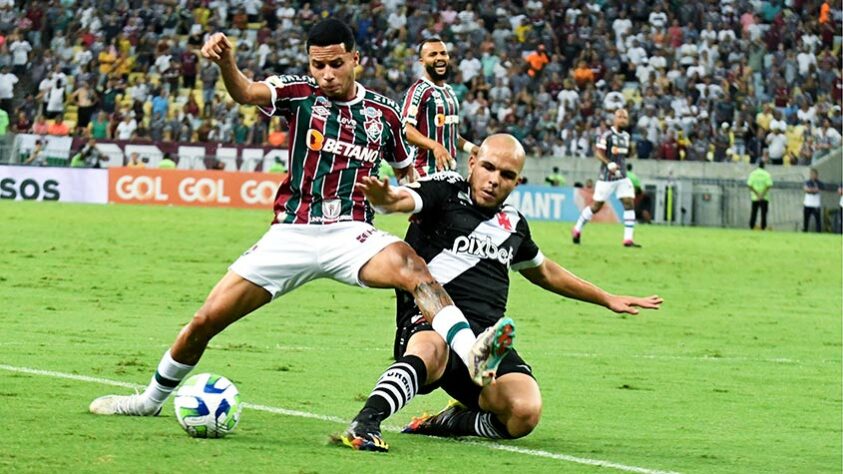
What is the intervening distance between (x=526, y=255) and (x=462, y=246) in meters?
0.48

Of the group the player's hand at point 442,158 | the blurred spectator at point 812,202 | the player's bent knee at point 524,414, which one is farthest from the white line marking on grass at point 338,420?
the blurred spectator at point 812,202

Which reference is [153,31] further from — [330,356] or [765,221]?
[330,356]

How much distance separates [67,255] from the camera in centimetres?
2142

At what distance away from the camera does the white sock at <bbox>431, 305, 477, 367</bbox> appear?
24.8 feet

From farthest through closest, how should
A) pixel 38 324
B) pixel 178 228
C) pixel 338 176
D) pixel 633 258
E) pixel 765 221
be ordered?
pixel 765 221
pixel 178 228
pixel 633 258
pixel 38 324
pixel 338 176

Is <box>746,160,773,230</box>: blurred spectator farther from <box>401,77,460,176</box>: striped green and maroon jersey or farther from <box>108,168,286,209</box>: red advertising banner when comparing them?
<box>401,77,460,176</box>: striped green and maroon jersey

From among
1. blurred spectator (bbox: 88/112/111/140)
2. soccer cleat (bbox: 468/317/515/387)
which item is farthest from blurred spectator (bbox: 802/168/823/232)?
soccer cleat (bbox: 468/317/515/387)

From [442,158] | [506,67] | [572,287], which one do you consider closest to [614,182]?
[442,158]

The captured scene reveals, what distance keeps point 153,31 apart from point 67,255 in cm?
2565

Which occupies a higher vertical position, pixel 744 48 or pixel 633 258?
pixel 744 48

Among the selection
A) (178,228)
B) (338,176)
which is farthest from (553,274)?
(178,228)

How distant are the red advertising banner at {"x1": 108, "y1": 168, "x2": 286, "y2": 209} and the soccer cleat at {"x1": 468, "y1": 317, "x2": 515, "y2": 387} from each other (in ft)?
102

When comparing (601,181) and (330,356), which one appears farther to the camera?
(601,181)

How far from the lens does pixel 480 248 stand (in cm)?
850
